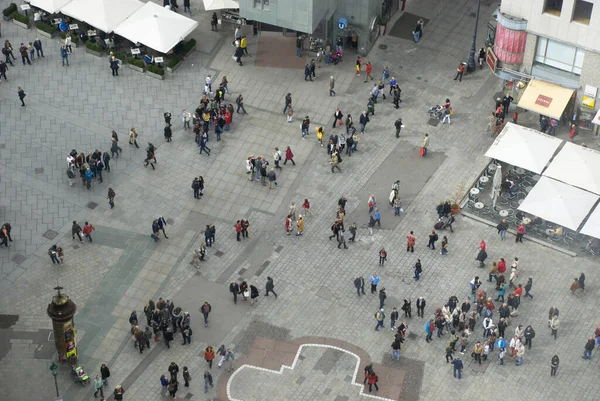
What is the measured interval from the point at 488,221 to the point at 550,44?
13857 millimetres

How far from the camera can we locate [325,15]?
93312 mm

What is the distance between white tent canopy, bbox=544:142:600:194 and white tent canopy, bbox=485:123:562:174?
27.4 inches

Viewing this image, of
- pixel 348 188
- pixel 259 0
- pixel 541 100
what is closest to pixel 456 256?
pixel 348 188

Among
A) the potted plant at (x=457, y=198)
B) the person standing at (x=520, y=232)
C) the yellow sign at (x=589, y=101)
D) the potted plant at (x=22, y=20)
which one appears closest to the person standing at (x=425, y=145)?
the potted plant at (x=457, y=198)

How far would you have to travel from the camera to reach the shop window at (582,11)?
84.6 meters

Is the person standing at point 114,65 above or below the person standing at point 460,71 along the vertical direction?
above

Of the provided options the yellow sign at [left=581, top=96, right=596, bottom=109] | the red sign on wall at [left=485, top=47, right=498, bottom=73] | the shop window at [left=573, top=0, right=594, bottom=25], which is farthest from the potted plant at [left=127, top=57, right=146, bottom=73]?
the yellow sign at [left=581, top=96, right=596, bottom=109]

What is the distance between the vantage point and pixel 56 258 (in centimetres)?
7931

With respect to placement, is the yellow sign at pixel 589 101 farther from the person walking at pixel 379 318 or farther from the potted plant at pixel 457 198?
the person walking at pixel 379 318

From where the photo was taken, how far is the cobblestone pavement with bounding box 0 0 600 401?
74.5 meters

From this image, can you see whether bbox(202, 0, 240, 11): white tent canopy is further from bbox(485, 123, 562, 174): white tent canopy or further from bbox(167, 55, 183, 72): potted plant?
bbox(485, 123, 562, 174): white tent canopy

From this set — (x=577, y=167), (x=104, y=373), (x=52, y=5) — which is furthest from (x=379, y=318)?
(x=52, y=5)

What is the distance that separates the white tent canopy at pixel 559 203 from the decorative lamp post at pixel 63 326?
2876cm

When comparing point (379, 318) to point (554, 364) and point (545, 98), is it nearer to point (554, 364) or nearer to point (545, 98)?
point (554, 364)
